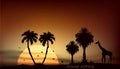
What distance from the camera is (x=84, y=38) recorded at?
41.6ft

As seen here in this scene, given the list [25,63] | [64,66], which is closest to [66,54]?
[64,66]

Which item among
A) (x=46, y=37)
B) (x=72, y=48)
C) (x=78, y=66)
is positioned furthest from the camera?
(x=46, y=37)

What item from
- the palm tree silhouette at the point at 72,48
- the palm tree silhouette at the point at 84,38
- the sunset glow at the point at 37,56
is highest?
the palm tree silhouette at the point at 84,38

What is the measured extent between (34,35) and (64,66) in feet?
3.84

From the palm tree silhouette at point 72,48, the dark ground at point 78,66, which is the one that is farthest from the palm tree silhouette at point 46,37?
the dark ground at point 78,66

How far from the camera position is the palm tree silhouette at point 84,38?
41.5 feet

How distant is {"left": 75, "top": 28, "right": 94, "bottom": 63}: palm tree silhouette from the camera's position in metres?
12.6

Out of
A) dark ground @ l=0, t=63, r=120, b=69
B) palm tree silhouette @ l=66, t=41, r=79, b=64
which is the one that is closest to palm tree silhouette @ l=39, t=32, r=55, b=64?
palm tree silhouette @ l=66, t=41, r=79, b=64

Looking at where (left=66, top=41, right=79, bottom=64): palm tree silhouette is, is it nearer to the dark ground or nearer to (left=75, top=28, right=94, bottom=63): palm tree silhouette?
(left=75, top=28, right=94, bottom=63): palm tree silhouette

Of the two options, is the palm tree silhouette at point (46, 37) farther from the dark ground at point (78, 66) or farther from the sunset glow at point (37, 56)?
the dark ground at point (78, 66)

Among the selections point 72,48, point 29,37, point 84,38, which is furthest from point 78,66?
point 29,37

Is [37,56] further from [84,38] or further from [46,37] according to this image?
[84,38]

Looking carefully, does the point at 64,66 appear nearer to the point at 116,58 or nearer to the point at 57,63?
the point at 57,63

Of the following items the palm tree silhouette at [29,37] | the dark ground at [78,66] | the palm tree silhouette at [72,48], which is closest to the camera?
the dark ground at [78,66]
